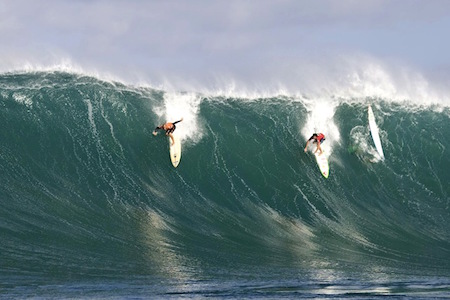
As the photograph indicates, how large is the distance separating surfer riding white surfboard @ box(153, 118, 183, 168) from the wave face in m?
0.27

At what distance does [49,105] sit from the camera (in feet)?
66.7

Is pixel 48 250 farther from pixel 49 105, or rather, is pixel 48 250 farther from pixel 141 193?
pixel 49 105

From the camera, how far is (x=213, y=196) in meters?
17.5

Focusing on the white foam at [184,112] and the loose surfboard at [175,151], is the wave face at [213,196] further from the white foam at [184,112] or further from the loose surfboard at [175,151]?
the loose surfboard at [175,151]

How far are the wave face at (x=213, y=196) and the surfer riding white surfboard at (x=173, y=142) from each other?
0.27 meters

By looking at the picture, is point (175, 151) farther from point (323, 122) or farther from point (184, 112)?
point (323, 122)

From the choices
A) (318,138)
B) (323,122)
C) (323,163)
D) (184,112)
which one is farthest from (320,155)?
(184,112)

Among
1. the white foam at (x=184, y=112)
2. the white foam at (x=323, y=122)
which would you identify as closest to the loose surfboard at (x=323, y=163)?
the white foam at (x=323, y=122)

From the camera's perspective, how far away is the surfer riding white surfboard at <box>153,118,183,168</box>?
18819mm

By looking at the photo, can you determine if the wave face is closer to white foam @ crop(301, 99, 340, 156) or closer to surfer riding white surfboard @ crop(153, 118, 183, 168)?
white foam @ crop(301, 99, 340, 156)

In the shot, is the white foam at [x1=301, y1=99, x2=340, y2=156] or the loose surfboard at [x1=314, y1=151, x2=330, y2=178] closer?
the loose surfboard at [x1=314, y1=151, x2=330, y2=178]

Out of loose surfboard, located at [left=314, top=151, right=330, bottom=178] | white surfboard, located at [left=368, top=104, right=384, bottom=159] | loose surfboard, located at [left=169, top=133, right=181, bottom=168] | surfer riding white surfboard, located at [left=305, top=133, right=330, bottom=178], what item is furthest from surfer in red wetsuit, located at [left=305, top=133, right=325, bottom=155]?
loose surfboard, located at [left=169, top=133, right=181, bottom=168]

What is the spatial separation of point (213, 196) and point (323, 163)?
3352mm

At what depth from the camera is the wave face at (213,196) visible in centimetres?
1219
